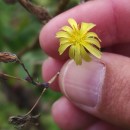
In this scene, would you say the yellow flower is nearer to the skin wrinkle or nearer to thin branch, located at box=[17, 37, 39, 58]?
the skin wrinkle

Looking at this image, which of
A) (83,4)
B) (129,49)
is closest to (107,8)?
(83,4)

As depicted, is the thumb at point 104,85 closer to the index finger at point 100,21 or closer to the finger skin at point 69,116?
the index finger at point 100,21

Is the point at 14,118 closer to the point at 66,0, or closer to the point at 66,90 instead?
the point at 66,90

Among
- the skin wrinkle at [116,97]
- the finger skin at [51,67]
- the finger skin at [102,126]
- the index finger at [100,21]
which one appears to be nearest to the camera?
the skin wrinkle at [116,97]

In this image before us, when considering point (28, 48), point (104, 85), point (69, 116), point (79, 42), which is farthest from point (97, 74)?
point (28, 48)

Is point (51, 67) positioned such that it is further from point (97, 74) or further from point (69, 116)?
point (97, 74)

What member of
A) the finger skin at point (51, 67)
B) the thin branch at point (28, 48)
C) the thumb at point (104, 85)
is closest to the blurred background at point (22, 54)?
the thin branch at point (28, 48)
